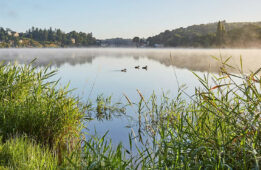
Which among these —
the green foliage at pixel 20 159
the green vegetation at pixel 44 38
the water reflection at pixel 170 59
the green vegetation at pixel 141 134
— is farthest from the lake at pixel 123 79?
the green vegetation at pixel 44 38

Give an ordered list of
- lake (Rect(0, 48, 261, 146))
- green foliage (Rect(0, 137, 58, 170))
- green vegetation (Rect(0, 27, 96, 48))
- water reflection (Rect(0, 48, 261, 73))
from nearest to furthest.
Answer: green foliage (Rect(0, 137, 58, 170)) → lake (Rect(0, 48, 261, 146)) → water reflection (Rect(0, 48, 261, 73)) → green vegetation (Rect(0, 27, 96, 48))

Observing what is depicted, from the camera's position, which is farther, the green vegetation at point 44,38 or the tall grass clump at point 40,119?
the green vegetation at point 44,38

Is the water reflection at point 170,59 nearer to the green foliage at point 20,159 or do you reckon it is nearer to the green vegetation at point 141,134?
the green vegetation at point 141,134

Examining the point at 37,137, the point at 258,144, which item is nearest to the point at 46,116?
the point at 37,137

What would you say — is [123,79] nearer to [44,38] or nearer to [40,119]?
[40,119]

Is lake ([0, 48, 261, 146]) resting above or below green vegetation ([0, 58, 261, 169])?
below

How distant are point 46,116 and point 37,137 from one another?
480mm

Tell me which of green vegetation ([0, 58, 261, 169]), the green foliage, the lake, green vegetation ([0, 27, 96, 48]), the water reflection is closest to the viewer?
green vegetation ([0, 58, 261, 169])

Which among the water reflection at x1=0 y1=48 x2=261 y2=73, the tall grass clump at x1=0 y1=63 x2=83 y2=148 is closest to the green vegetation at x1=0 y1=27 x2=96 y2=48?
the water reflection at x1=0 y1=48 x2=261 y2=73

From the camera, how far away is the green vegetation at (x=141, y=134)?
289 cm

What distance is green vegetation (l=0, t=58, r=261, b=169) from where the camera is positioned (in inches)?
114

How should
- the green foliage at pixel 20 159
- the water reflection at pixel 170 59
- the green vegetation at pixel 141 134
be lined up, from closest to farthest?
the green vegetation at pixel 141 134 < the green foliage at pixel 20 159 < the water reflection at pixel 170 59

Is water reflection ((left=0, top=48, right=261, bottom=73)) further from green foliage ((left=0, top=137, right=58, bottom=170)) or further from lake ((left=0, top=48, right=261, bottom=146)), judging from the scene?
green foliage ((left=0, top=137, right=58, bottom=170))

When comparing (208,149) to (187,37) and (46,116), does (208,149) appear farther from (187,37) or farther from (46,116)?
(187,37)
